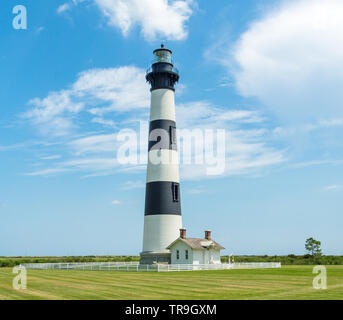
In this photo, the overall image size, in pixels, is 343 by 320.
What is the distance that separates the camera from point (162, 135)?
40125 mm

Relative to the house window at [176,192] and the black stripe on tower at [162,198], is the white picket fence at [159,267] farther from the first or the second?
the house window at [176,192]

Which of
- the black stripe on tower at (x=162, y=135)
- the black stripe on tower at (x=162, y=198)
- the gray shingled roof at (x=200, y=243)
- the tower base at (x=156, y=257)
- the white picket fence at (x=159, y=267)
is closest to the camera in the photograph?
the white picket fence at (x=159, y=267)

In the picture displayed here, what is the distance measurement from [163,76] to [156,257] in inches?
734

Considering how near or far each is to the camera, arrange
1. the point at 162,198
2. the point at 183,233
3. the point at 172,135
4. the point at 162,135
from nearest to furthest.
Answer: the point at 162,198 < the point at 183,233 < the point at 162,135 < the point at 172,135

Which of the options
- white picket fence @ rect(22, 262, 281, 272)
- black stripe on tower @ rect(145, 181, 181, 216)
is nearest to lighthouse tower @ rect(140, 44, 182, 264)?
black stripe on tower @ rect(145, 181, 181, 216)

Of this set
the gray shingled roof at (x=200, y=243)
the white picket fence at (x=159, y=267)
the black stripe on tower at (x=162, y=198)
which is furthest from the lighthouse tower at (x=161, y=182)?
the white picket fence at (x=159, y=267)

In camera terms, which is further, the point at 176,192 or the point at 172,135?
the point at 172,135

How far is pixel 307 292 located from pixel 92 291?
895 cm

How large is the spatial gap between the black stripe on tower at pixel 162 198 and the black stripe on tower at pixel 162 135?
3761 mm

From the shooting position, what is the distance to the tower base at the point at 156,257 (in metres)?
39.6

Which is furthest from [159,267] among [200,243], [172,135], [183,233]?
[172,135]

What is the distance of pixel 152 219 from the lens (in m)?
39.2

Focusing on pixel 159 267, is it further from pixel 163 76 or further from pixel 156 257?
pixel 163 76
